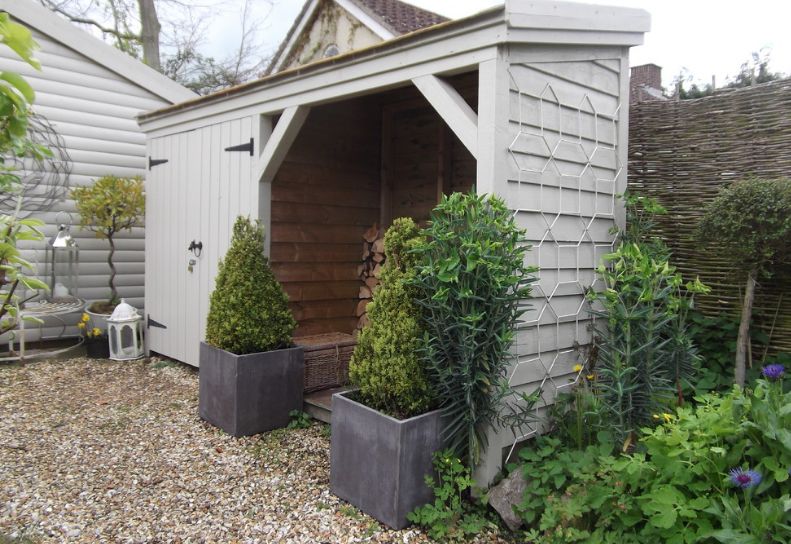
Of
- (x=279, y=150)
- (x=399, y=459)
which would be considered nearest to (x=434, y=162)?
(x=279, y=150)

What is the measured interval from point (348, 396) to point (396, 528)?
67 cm

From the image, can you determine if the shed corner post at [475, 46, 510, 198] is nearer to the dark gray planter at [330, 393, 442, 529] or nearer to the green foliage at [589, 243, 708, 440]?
the green foliage at [589, 243, 708, 440]

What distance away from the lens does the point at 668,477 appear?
6.82ft

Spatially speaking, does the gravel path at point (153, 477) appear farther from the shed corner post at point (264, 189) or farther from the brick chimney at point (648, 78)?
the brick chimney at point (648, 78)

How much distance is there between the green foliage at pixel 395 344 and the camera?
8.41 ft

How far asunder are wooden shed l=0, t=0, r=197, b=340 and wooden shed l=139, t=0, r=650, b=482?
49.4 inches

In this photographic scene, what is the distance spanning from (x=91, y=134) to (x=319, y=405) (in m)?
4.38

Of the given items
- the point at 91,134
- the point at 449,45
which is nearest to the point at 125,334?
the point at 91,134

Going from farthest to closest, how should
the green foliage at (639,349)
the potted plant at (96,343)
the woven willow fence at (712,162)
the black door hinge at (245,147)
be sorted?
the potted plant at (96,343) < the black door hinge at (245,147) < the woven willow fence at (712,162) < the green foliage at (639,349)

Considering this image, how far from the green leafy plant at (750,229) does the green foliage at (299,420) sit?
257cm

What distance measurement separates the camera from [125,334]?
5367 millimetres

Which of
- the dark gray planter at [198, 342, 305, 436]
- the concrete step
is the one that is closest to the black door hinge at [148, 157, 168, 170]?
the dark gray planter at [198, 342, 305, 436]

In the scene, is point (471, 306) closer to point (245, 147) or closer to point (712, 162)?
point (712, 162)

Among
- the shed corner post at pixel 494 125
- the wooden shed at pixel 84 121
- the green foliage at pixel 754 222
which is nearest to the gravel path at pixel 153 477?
the shed corner post at pixel 494 125
